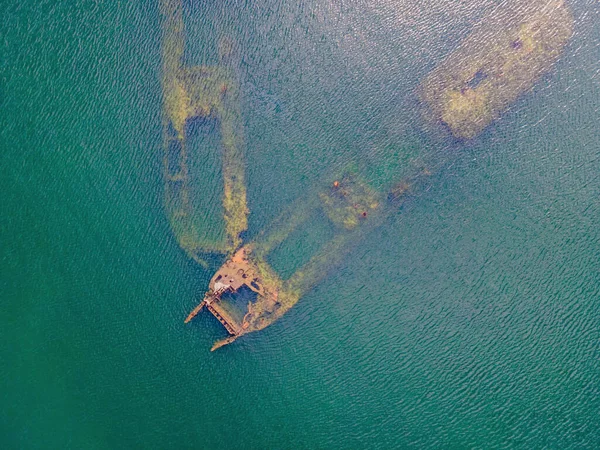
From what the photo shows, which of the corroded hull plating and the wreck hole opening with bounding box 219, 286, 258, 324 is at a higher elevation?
the corroded hull plating

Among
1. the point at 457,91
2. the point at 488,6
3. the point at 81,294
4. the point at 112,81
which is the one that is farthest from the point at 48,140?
the point at 488,6

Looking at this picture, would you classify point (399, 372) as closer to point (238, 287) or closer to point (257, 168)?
point (238, 287)

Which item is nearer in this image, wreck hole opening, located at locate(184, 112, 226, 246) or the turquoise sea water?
the turquoise sea water

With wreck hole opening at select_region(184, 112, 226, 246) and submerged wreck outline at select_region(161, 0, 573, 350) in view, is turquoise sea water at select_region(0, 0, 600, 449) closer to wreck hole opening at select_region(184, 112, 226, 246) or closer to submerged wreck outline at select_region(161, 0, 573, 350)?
wreck hole opening at select_region(184, 112, 226, 246)

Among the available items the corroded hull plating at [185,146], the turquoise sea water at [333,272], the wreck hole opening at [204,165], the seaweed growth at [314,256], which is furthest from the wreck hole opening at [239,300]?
the wreck hole opening at [204,165]

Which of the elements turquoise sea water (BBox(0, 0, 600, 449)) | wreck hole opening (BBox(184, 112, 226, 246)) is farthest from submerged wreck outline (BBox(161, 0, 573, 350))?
turquoise sea water (BBox(0, 0, 600, 449))

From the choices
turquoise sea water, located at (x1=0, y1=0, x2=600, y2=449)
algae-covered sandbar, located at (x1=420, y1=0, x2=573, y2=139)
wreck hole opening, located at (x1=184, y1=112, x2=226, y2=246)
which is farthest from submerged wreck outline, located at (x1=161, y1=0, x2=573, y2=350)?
turquoise sea water, located at (x1=0, y1=0, x2=600, y2=449)
